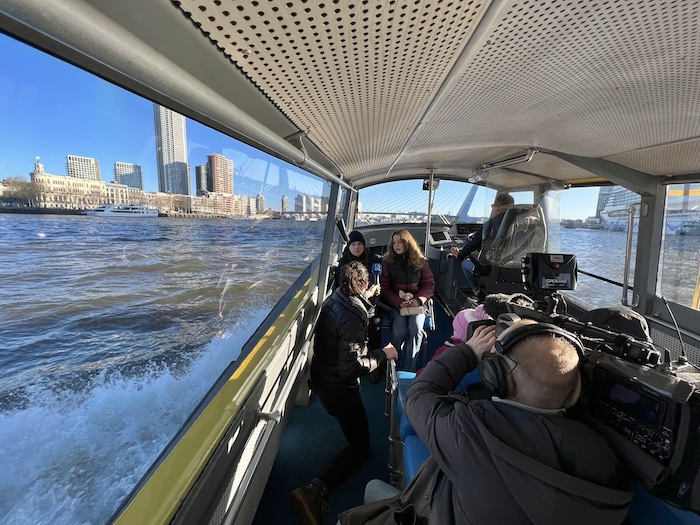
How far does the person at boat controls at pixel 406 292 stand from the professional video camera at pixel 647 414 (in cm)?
242

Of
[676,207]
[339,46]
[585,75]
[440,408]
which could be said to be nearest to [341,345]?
[440,408]

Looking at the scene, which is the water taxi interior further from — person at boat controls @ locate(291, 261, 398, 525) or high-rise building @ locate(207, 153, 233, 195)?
high-rise building @ locate(207, 153, 233, 195)

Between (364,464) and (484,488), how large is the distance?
188 cm

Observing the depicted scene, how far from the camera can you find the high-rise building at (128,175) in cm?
146

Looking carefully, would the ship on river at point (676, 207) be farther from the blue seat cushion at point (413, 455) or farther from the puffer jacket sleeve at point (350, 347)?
the blue seat cushion at point (413, 455)

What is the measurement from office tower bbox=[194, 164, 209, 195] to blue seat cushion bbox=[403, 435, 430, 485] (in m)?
1.88

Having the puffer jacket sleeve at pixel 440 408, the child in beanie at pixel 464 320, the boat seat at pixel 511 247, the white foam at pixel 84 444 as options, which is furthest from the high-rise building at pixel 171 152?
the boat seat at pixel 511 247

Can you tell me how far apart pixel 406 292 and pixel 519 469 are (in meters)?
2.92

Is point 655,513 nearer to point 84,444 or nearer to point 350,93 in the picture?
point 350,93

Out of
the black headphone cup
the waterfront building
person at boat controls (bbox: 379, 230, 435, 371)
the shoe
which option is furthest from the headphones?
the waterfront building

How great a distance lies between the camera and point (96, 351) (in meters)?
1.54

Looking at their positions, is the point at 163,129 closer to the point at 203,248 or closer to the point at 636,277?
the point at 203,248

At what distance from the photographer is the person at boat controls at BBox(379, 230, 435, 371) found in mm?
3697

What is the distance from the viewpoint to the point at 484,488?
97 centimetres
